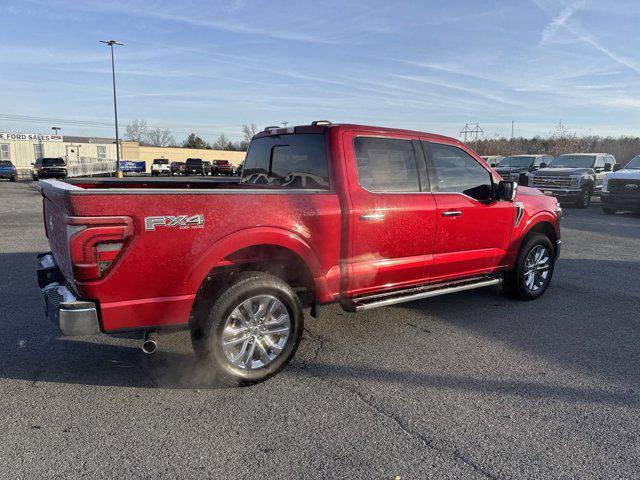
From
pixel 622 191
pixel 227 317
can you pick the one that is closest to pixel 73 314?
pixel 227 317

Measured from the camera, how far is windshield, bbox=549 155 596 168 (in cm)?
1880

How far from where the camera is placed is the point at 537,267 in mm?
5965

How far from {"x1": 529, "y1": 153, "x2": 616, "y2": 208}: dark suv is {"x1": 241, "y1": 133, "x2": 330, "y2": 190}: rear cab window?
50.2 feet

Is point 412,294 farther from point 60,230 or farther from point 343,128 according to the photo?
point 60,230

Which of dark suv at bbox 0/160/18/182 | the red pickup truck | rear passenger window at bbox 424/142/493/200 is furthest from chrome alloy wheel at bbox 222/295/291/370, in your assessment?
dark suv at bbox 0/160/18/182

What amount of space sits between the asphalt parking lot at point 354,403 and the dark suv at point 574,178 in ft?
45.3

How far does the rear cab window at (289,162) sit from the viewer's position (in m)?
4.25

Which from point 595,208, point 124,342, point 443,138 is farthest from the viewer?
point 595,208

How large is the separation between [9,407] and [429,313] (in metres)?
3.94

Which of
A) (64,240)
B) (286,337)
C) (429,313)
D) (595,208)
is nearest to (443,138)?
(429,313)

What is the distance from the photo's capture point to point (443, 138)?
4.98 m

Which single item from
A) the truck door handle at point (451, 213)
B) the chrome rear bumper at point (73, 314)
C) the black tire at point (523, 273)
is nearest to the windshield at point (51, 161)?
the chrome rear bumper at point (73, 314)

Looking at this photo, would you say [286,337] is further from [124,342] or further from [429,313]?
[429,313]

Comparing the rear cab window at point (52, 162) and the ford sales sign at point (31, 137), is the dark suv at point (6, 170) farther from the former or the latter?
the ford sales sign at point (31, 137)
